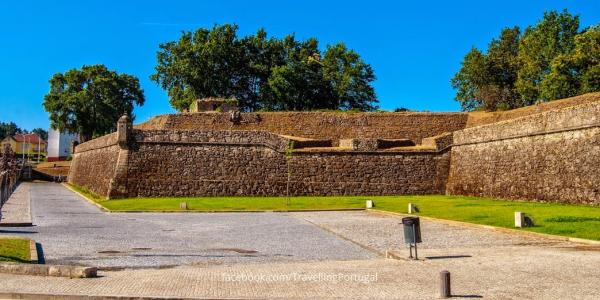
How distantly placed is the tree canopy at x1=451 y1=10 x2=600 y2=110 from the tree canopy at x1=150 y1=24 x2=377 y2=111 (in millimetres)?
10485

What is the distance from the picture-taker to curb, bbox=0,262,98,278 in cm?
910

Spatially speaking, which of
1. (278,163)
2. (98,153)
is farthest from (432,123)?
(98,153)

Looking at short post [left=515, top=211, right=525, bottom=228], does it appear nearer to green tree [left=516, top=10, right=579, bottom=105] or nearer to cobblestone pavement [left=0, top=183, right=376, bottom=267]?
Answer: cobblestone pavement [left=0, top=183, right=376, bottom=267]

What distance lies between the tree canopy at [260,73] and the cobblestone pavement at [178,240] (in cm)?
3701

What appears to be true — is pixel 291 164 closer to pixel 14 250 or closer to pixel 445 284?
pixel 14 250

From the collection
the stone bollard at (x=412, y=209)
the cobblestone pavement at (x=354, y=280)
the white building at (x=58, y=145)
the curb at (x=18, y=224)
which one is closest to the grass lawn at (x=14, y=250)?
the cobblestone pavement at (x=354, y=280)

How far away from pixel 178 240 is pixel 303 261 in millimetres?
4623

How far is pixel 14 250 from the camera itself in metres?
11.4

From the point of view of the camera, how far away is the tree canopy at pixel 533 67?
44031 millimetres

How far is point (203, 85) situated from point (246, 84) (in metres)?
5.11

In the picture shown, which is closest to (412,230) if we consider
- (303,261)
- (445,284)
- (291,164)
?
(303,261)

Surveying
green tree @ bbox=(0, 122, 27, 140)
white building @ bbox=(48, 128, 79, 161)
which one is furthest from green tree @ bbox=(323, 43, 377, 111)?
green tree @ bbox=(0, 122, 27, 140)

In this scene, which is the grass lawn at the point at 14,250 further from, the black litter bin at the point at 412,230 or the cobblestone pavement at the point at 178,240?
the black litter bin at the point at 412,230

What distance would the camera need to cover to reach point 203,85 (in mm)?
58906
